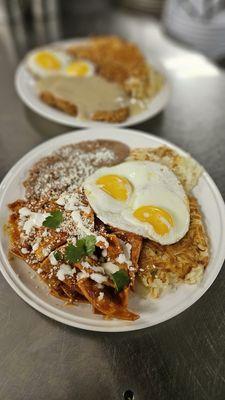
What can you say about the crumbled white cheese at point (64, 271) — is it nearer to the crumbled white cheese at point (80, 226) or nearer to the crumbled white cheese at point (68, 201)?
the crumbled white cheese at point (80, 226)

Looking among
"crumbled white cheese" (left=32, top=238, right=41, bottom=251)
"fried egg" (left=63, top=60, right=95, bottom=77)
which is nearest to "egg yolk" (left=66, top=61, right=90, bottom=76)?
"fried egg" (left=63, top=60, right=95, bottom=77)

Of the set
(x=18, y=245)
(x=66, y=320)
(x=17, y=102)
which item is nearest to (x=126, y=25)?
(x=17, y=102)

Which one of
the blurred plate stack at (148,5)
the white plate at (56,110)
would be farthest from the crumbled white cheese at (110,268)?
the blurred plate stack at (148,5)

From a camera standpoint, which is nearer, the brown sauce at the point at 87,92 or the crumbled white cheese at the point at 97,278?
the crumbled white cheese at the point at 97,278

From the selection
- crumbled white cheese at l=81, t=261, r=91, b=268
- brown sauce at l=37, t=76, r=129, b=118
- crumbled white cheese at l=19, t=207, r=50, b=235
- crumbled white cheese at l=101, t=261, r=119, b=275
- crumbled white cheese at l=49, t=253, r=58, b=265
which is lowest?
crumbled white cheese at l=101, t=261, r=119, b=275

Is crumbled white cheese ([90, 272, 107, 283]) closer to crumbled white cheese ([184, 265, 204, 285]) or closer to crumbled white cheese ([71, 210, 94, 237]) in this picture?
crumbled white cheese ([71, 210, 94, 237])

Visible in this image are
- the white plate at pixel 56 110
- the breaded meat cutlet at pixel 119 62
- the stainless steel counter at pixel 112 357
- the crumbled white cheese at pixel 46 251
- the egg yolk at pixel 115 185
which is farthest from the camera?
the breaded meat cutlet at pixel 119 62

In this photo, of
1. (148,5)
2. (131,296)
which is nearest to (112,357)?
(131,296)
